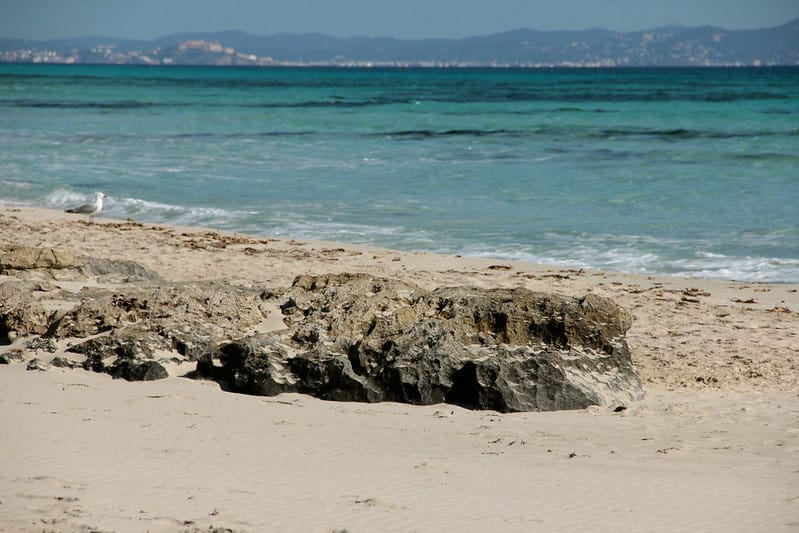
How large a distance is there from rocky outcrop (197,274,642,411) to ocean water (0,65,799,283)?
5385 mm

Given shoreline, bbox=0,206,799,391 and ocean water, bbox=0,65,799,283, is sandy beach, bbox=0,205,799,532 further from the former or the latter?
ocean water, bbox=0,65,799,283

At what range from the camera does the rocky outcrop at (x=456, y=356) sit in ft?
19.5

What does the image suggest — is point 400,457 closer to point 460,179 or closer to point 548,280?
point 548,280

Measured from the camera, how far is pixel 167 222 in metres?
15.2

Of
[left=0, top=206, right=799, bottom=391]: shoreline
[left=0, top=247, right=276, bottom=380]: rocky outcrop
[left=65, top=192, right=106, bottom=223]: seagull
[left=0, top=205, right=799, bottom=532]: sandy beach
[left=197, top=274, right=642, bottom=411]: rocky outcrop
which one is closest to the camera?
[left=0, top=205, right=799, bottom=532]: sandy beach

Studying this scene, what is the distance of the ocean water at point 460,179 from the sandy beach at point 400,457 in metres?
5.58

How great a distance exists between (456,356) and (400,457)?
1071 millimetres

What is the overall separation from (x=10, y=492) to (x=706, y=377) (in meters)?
4.62

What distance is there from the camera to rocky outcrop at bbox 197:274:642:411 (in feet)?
19.5

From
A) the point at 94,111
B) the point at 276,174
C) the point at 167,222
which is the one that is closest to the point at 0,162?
the point at 276,174

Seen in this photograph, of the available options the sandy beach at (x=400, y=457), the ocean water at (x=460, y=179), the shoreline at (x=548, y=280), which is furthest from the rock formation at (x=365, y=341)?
the ocean water at (x=460, y=179)

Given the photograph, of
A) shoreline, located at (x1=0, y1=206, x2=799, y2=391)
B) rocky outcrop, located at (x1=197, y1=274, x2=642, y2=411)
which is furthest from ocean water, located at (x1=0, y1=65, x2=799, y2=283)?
rocky outcrop, located at (x1=197, y1=274, x2=642, y2=411)

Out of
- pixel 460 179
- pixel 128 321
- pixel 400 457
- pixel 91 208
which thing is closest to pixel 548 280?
pixel 128 321

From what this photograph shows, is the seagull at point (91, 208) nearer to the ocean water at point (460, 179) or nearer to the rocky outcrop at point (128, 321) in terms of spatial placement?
the ocean water at point (460, 179)
